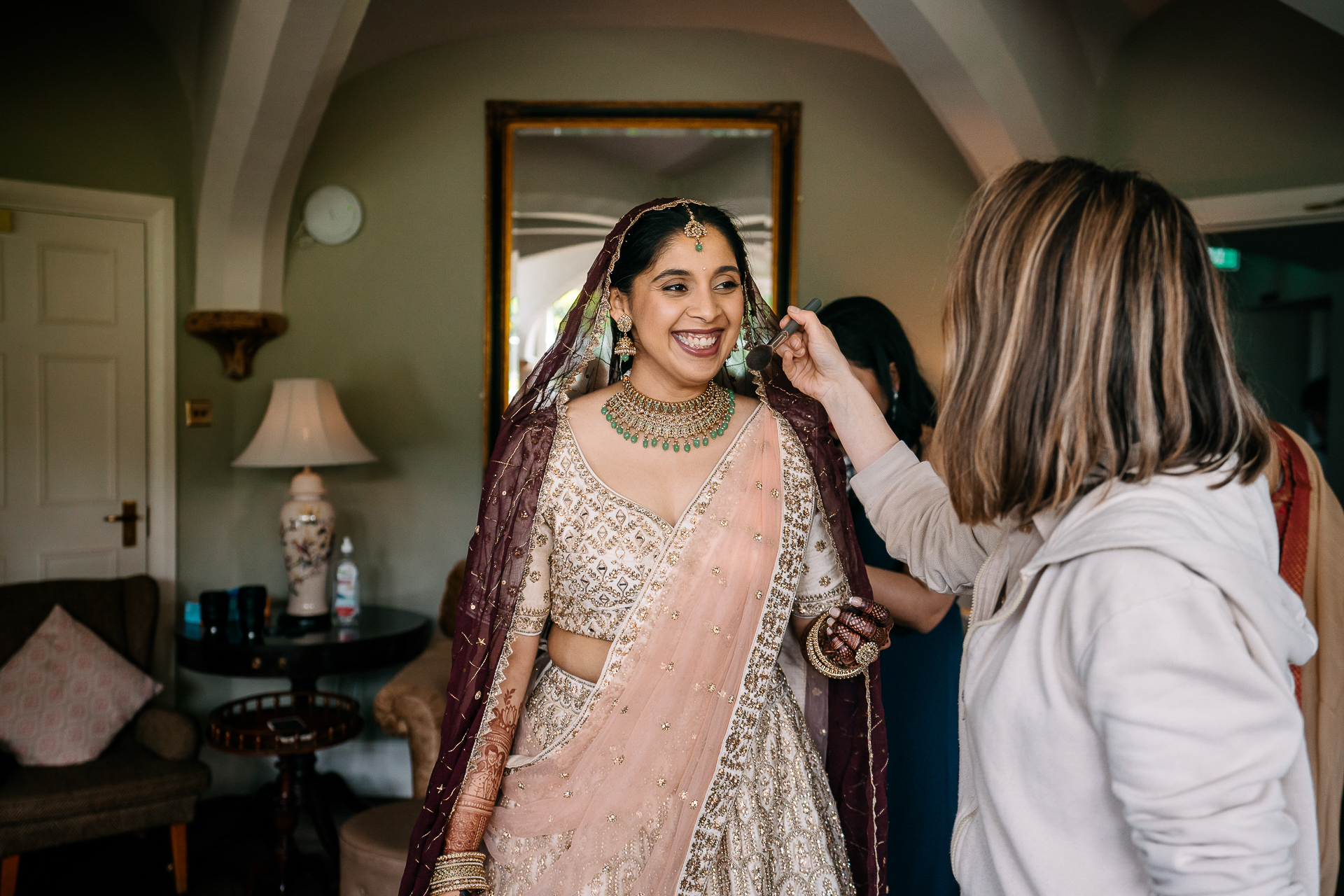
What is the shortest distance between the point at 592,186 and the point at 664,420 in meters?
2.28

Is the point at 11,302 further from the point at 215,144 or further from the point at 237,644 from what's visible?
the point at 237,644

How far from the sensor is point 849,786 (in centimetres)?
143

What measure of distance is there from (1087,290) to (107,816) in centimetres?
307

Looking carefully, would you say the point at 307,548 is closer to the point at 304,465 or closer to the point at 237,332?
the point at 304,465

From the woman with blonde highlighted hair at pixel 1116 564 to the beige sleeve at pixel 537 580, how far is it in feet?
2.26

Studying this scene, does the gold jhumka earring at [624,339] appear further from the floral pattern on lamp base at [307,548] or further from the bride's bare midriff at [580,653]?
the floral pattern on lamp base at [307,548]

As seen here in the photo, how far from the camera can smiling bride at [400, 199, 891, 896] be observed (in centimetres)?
127

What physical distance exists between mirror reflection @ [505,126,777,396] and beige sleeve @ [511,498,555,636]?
2.16 metres

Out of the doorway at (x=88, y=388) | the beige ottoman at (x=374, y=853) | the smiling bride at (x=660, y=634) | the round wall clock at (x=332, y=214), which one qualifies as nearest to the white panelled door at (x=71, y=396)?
the doorway at (x=88, y=388)

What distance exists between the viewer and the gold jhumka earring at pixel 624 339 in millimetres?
1445

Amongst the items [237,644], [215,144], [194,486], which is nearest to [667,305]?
[237,644]

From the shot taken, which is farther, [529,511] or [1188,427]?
[529,511]

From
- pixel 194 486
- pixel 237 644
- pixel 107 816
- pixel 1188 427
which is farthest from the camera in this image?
pixel 194 486

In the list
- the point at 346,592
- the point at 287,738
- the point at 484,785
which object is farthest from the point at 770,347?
the point at 346,592
